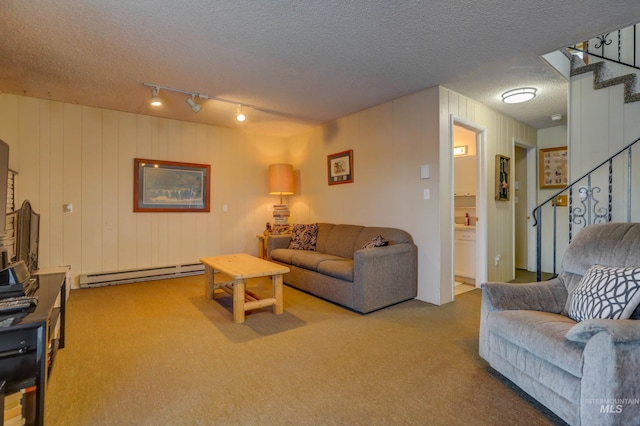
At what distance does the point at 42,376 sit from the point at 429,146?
3.62m

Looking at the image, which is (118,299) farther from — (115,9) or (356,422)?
(356,422)

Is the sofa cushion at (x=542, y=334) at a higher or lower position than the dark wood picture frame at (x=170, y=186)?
lower

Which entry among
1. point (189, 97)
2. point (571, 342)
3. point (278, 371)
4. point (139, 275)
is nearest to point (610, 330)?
point (571, 342)

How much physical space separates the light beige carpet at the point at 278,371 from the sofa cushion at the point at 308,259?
0.64 m

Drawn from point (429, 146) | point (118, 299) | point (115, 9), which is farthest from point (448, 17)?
point (118, 299)

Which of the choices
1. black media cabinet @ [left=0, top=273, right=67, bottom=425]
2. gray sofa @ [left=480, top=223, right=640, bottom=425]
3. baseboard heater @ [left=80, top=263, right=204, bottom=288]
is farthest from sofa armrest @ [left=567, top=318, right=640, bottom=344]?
baseboard heater @ [left=80, top=263, right=204, bottom=288]

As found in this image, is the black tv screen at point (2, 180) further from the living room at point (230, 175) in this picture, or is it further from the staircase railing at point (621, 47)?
the staircase railing at point (621, 47)

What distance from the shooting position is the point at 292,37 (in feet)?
7.91

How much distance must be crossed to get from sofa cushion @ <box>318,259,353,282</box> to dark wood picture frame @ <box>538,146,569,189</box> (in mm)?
3885

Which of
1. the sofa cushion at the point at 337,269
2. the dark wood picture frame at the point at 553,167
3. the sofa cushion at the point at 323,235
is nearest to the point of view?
the sofa cushion at the point at 337,269

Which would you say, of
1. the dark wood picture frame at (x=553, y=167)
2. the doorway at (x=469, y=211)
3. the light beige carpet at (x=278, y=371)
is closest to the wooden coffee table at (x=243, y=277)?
the light beige carpet at (x=278, y=371)

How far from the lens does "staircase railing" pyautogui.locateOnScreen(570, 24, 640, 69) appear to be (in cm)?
308

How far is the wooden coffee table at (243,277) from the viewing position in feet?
9.43

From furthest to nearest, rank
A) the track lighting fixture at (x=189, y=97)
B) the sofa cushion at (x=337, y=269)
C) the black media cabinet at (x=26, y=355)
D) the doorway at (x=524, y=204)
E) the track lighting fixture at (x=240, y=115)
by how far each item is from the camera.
A: the doorway at (x=524, y=204) < the track lighting fixture at (x=240, y=115) < the track lighting fixture at (x=189, y=97) < the sofa cushion at (x=337, y=269) < the black media cabinet at (x=26, y=355)
